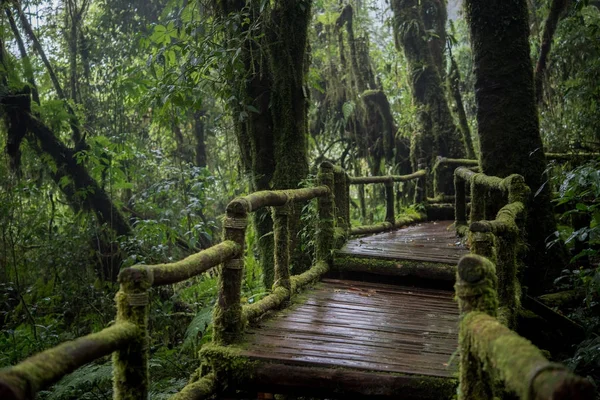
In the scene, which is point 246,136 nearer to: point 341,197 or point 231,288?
point 341,197

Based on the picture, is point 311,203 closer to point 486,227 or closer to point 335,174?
point 335,174

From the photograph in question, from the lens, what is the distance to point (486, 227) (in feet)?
12.1

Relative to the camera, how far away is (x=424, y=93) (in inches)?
510

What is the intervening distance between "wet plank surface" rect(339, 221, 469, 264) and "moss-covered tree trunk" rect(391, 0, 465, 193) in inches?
138

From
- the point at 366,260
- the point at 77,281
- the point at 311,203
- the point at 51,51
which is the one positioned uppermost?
the point at 51,51

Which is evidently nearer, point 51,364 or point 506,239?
point 51,364

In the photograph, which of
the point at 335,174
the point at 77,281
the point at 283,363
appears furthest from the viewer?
the point at 77,281

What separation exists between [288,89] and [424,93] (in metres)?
6.64

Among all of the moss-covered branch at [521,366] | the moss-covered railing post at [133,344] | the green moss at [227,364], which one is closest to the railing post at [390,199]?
the green moss at [227,364]

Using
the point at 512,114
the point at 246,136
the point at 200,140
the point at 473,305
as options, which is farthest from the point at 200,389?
the point at 200,140

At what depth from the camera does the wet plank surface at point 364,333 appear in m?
3.55

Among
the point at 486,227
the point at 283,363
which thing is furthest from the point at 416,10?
the point at 283,363

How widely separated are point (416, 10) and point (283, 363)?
37.9 feet

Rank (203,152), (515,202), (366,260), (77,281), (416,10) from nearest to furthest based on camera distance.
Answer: (515,202) < (366,260) < (77,281) < (416,10) < (203,152)
